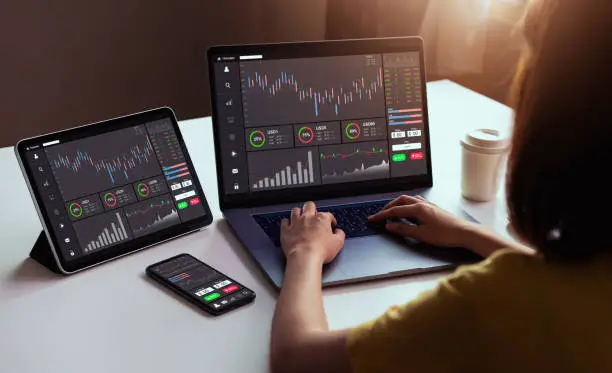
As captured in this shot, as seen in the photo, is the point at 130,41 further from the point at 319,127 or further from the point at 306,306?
the point at 306,306

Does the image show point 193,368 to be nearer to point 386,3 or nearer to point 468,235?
point 468,235

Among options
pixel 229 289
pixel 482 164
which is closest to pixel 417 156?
pixel 482 164

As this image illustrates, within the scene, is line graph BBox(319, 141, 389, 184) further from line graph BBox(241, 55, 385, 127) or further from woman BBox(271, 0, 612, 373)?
woman BBox(271, 0, 612, 373)

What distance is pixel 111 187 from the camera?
4.17ft

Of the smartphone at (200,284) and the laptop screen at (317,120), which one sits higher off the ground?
the laptop screen at (317,120)

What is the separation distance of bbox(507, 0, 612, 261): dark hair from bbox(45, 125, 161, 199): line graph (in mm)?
715

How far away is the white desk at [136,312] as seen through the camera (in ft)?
3.23

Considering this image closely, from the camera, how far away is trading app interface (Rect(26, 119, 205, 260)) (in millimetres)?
1217

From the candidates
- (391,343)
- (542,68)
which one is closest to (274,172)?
(391,343)

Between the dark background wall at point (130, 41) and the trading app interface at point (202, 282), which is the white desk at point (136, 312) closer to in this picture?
the trading app interface at point (202, 282)

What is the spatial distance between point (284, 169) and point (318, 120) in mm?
113

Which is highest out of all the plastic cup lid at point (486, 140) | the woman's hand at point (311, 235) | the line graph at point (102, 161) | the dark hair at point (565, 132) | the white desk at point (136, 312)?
the dark hair at point (565, 132)

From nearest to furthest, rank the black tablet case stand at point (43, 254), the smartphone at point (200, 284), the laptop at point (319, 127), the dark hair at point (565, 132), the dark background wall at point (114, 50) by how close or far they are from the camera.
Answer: the dark hair at point (565, 132)
the smartphone at point (200, 284)
the black tablet case stand at point (43, 254)
the laptop at point (319, 127)
the dark background wall at point (114, 50)

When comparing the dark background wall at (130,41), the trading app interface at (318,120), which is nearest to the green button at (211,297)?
the trading app interface at (318,120)
